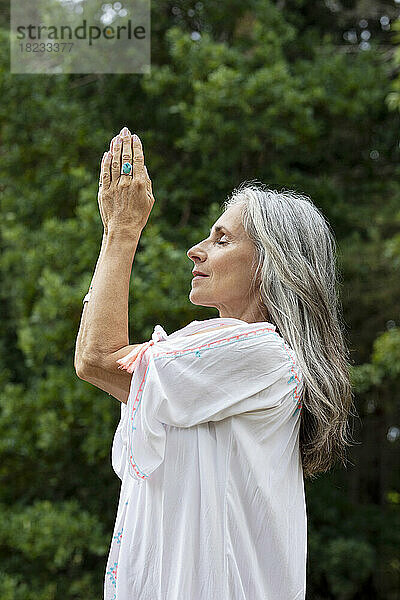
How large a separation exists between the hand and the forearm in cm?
6

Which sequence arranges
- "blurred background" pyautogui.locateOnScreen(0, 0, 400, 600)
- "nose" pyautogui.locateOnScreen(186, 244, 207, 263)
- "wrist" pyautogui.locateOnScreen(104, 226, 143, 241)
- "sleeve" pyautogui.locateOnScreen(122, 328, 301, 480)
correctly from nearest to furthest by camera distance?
"sleeve" pyautogui.locateOnScreen(122, 328, 301, 480), "wrist" pyautogui.locateOnScreen(104, 226, 143, 241), "nose" pyautogui.locateOnScreen(186, 244, 207, 263), "blurred background" pyautogui.locateOnScreen(0, 0, 400, 600)

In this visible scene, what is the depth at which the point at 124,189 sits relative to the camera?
4.66 ft

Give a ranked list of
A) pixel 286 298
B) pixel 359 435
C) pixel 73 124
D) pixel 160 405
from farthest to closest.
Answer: pixel 359 435 → pixel 73 124 → pixel 286 298 → pixel 160 405

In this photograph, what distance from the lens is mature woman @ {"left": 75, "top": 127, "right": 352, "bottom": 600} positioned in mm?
1300

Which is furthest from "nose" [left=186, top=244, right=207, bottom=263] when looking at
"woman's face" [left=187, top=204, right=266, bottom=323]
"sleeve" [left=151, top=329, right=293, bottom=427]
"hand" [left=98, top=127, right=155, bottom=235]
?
"sleeve" [left=151, top=329, right=293, bottom=427]

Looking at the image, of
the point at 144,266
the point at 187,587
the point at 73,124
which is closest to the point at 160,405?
the point at 187,587

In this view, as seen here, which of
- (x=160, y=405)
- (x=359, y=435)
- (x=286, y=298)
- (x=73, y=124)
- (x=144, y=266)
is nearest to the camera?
(x=160, y=405)

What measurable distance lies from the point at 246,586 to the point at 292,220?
24.7 inches

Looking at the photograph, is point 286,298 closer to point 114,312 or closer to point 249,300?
point 249,300

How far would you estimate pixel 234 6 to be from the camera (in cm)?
501

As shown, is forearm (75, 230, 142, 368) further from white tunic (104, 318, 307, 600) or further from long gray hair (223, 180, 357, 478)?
long gray hair (223, 180, 357, 478)

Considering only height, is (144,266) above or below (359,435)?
above

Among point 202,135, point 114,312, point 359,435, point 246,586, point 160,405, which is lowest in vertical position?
point 359,435

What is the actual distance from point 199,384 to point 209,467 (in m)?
0.14
